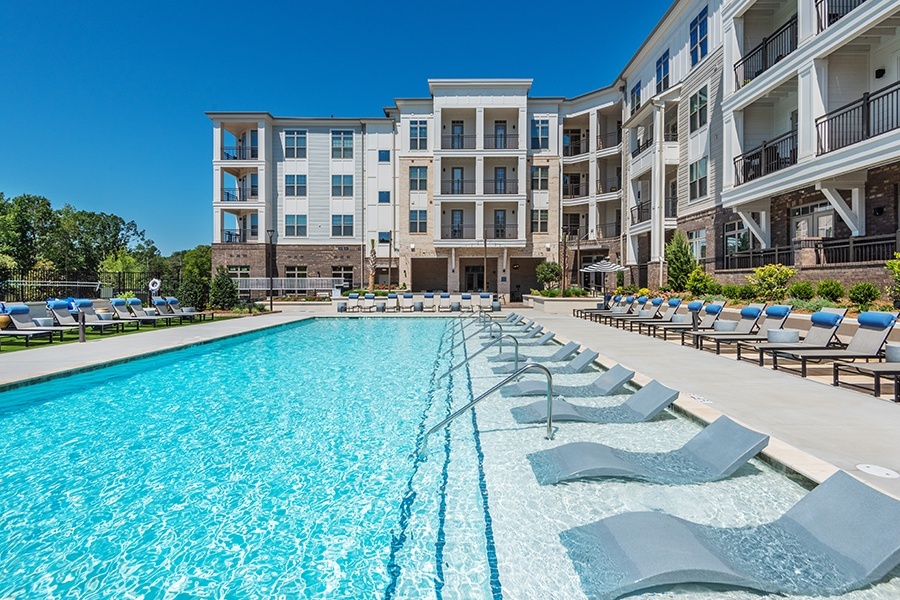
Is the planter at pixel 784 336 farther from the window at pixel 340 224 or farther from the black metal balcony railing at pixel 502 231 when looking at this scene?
the window at pixel 340 224

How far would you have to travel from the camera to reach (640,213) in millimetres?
28625

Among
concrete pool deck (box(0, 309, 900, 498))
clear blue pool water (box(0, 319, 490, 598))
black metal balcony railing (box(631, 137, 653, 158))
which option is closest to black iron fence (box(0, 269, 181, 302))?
concrete pool deck (box(0, 309, 900, 498))

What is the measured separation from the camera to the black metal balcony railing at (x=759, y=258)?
1656 centimetres

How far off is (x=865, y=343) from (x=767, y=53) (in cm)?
1514

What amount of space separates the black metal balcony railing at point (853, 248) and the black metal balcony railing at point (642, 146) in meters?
13.1

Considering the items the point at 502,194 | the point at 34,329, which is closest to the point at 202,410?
the point at 34,329

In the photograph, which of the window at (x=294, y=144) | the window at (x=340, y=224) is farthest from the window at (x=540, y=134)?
the window at (x=294, y=144)

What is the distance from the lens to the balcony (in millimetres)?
36125

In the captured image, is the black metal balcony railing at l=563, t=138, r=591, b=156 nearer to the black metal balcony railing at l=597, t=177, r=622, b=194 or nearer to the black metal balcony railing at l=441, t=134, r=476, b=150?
the black metal balcony railing at l=597, t=177, r=622, b=194

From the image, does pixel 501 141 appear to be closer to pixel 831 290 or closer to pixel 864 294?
pixel 831 290

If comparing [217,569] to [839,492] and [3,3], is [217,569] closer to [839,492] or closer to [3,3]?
[839,492]

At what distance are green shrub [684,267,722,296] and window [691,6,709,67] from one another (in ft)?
36.0

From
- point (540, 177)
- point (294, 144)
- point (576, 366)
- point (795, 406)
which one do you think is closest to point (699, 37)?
point (540, 177)

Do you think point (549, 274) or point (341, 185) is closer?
point (549, 274)
